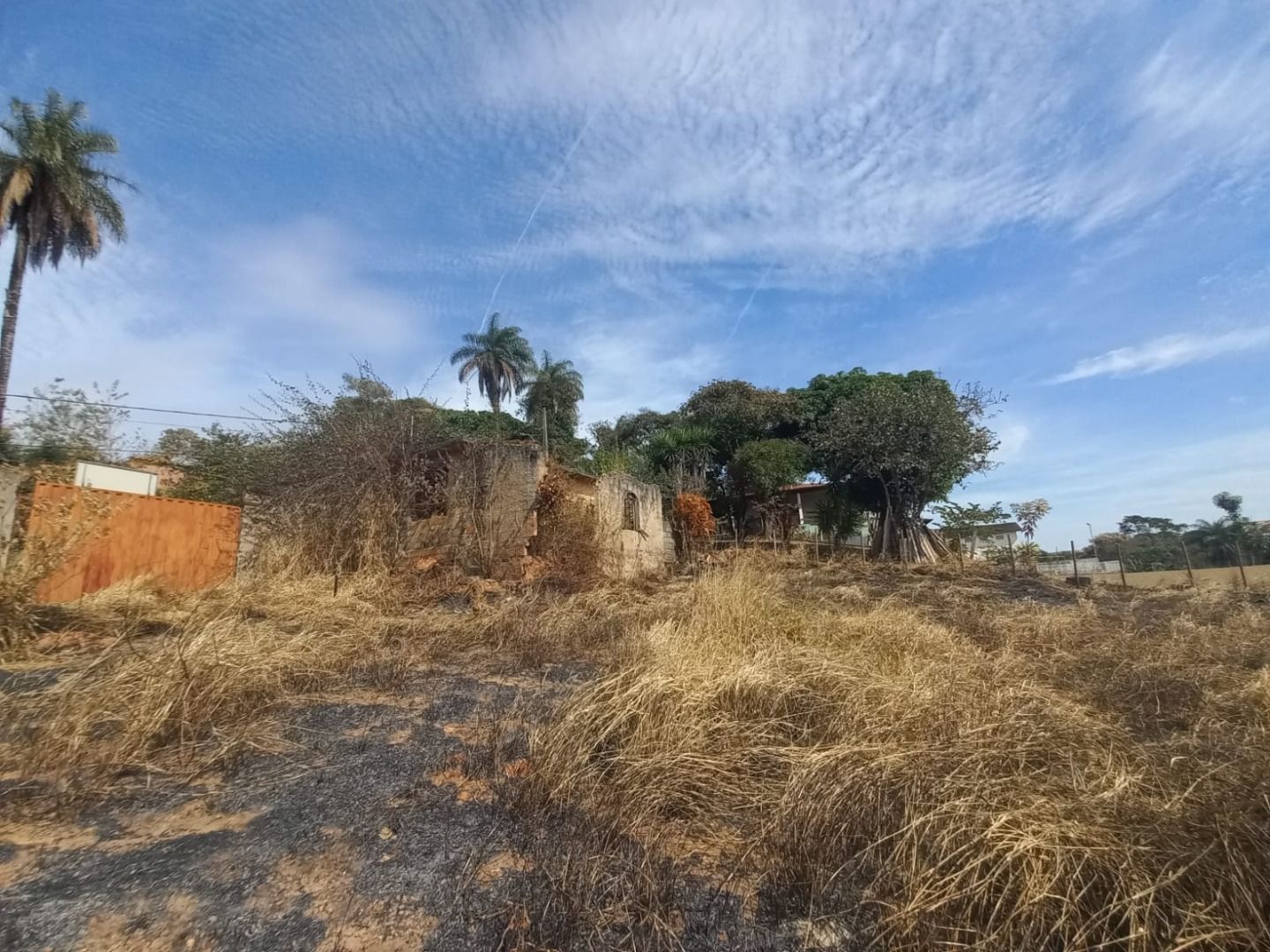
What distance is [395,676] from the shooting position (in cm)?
506

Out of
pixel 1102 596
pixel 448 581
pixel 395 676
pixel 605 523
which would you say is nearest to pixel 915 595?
pixel 1102 596

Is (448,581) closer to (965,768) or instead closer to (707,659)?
(707,659)

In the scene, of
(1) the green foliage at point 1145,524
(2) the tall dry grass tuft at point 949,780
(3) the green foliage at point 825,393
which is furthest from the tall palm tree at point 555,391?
(2) the tall dry grass tuft at point 949,780

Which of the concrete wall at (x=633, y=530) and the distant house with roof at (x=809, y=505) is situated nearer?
the concrete wall at (x=633, y=530)

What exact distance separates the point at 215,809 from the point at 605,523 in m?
10.1

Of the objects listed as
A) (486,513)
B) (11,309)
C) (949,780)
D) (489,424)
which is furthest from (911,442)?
(11,309)

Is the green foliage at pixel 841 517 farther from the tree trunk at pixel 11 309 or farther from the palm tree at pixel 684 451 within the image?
the tree trunk at pixel 11 309

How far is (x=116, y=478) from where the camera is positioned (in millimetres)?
11117

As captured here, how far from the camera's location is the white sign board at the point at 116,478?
10.5m

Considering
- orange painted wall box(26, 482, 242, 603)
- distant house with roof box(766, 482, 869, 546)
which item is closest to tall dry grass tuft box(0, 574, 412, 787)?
orange painted wall box(26, 482, 242, 603)

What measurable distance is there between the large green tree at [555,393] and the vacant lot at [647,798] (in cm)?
3177

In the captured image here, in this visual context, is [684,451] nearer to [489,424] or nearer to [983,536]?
[983,536]

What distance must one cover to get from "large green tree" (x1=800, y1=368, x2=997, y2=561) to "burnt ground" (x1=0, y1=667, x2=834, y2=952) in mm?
15169

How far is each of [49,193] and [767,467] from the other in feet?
68.1
